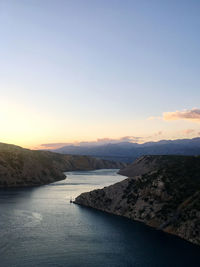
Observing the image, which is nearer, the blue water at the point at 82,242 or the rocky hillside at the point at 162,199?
the blue water at the point at 82,242

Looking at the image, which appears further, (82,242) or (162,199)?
(162,199)

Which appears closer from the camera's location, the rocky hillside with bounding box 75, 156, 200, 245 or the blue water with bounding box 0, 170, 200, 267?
the blue water with bounding box 0, 170, 200, 267

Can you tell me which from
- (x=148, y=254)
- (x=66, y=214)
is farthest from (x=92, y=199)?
(x=148, y=254)

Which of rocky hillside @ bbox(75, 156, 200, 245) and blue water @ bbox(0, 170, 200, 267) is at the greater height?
rocky hillside @ bbox(75, 156, 200, 245)

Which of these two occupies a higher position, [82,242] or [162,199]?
[162,199]

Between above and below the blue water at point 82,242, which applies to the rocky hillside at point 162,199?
above
